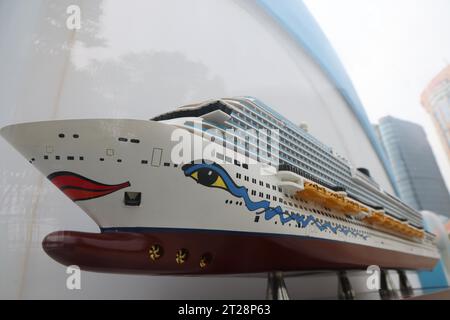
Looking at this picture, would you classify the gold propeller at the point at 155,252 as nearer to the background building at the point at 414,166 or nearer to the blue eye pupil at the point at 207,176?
the blue eye pupil at the point at 207,176

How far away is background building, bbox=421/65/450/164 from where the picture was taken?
10.3m

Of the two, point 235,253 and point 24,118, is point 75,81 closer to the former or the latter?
point 24,118

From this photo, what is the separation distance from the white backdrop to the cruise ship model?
900mm

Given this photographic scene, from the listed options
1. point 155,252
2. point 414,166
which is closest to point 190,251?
point 155,252

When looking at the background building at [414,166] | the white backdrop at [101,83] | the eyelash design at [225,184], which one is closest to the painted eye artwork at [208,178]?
the eyelash design at [225,184]

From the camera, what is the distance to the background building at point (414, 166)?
2212 cm

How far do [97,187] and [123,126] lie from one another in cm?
74

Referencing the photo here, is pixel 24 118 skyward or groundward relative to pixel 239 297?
skyward

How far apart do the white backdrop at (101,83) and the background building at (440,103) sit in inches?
261

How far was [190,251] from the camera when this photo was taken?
320cm

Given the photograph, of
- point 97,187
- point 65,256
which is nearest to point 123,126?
point 97,187

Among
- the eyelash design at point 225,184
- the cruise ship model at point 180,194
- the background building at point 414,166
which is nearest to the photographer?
the cruise ship model at point 180,194

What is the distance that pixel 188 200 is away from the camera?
126 inches

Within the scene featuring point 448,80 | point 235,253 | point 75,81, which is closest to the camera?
point 235,253
